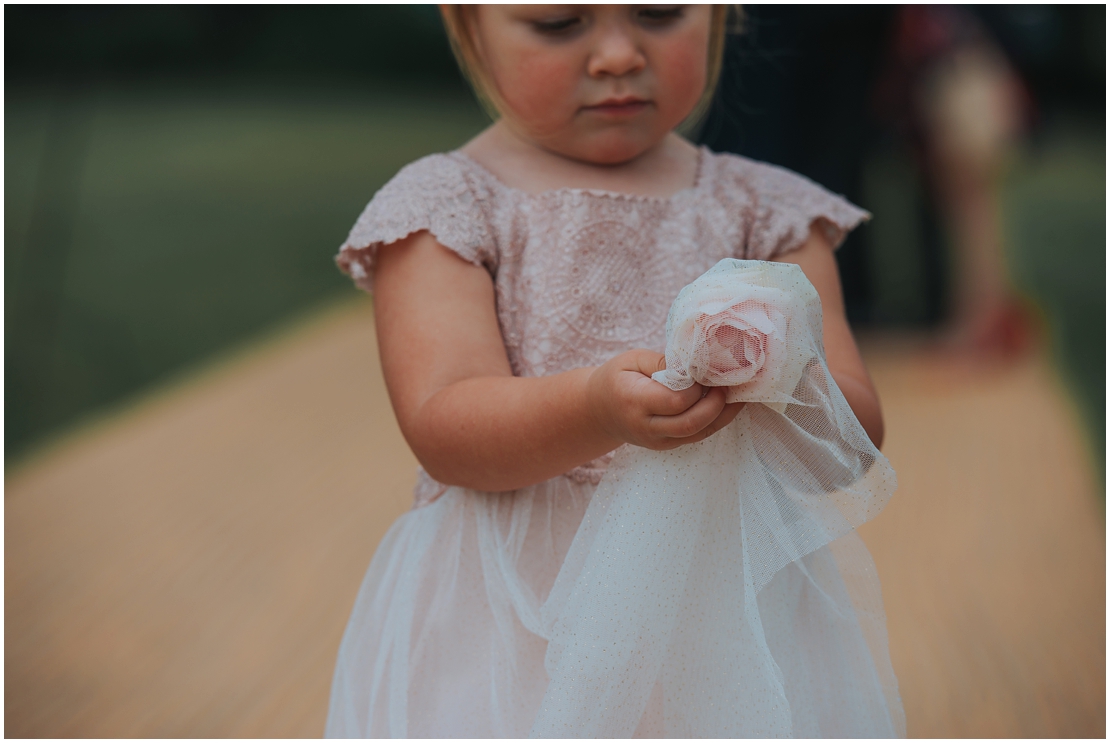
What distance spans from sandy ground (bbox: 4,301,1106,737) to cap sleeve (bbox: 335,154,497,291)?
0.83 m

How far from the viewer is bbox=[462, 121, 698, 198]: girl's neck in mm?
620

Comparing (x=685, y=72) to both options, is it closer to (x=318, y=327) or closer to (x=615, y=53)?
(x=615, y=53)

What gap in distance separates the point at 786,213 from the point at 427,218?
23 cm

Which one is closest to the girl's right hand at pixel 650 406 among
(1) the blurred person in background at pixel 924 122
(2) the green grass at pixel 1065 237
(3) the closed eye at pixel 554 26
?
(3) the closed eye at pixel 554 26

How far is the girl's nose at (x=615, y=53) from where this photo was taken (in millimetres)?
569

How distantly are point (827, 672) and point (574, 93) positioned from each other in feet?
1.19

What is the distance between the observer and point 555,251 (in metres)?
0.60

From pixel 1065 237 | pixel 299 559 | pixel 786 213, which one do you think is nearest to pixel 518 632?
pixel 786 213

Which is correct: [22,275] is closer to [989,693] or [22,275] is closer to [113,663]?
[113,663]

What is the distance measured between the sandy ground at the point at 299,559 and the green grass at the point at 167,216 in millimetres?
171

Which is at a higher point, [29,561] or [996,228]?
[996,228]

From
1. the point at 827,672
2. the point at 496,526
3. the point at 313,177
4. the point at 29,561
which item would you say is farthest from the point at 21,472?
the point at 827,672

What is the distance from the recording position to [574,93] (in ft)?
1.93

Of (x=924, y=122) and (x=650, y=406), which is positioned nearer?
(x=650, y=406)
